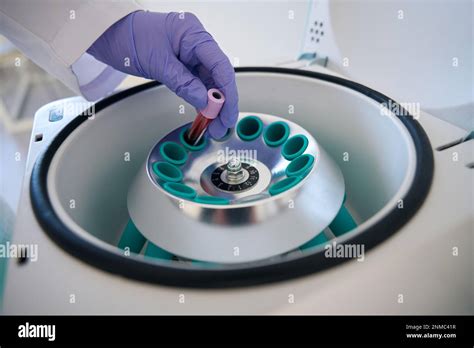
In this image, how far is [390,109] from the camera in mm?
867

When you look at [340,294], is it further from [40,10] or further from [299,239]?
[40,10]

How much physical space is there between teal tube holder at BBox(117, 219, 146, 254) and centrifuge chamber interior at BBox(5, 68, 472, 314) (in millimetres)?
24

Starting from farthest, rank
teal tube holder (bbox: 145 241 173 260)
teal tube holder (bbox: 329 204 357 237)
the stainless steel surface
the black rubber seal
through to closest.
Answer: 1. teal tube holder (bbox: 329 204 357 237)
2. teal tube holder (bbox: 145 241 173 260)
3. the stainless steel surface
4. the black rubber seal

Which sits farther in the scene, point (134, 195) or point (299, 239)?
point (134, 195)

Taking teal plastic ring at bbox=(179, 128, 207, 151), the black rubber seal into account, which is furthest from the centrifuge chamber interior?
teal plastic ring at bbox=(179, 128, 207, 151)

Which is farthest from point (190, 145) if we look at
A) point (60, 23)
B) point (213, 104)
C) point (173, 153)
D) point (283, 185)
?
point (60, 23)

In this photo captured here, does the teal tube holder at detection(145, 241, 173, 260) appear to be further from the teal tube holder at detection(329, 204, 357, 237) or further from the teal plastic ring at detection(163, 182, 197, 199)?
the teal tube holder at detection(329, 204, 357, 237)

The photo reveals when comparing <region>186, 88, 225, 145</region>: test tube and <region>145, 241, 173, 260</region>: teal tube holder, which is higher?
<region>186, 88, 225, 145</region>: test tube

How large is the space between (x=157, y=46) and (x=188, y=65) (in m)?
0.11

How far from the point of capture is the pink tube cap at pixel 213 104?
862 mm

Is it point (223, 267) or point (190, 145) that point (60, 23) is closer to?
point (190, 145)

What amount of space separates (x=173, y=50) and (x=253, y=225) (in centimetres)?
45

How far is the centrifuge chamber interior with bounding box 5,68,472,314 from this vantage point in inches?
21.0
